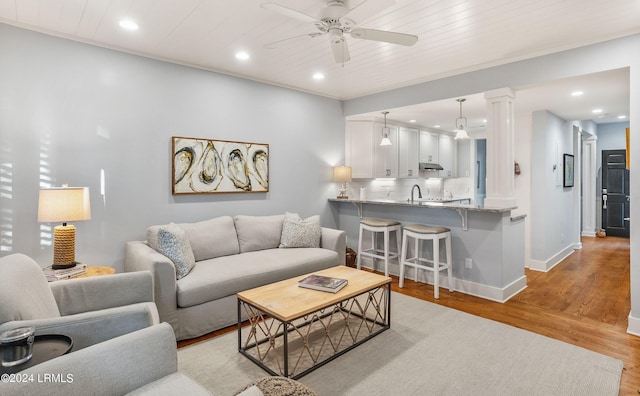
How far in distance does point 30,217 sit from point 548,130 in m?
6.37

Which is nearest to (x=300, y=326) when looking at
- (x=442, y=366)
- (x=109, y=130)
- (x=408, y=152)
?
(x=442, y=366)

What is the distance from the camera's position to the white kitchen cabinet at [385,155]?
18.2 feet

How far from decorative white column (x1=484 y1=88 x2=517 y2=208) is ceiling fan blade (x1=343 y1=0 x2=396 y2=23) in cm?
193

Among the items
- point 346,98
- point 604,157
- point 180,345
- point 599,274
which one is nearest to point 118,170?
point 180,345

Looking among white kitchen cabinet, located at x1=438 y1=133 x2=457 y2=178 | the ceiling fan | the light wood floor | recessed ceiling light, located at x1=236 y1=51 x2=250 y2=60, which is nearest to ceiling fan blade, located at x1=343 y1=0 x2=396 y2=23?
the ceiling fan

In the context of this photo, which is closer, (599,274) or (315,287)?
(315,287)

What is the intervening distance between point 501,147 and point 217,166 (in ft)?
10.6

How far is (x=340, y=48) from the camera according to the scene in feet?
8.82

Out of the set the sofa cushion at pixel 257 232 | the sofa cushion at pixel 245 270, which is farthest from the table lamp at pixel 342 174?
the sofa cushion at pixel 245 270

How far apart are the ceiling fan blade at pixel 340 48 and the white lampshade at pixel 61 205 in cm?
231

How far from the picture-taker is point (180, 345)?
8.93 ft

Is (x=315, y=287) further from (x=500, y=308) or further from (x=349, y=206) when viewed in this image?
(x=349, y=206)

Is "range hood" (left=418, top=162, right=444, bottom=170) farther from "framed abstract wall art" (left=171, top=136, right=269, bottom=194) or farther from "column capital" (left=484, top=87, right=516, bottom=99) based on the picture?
"framed abstract wall art" (left=171, top=136, right=269, bottom=194)

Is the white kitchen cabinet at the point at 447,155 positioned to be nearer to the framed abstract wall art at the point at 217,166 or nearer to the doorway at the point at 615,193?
the doorway at the point at 615,193
